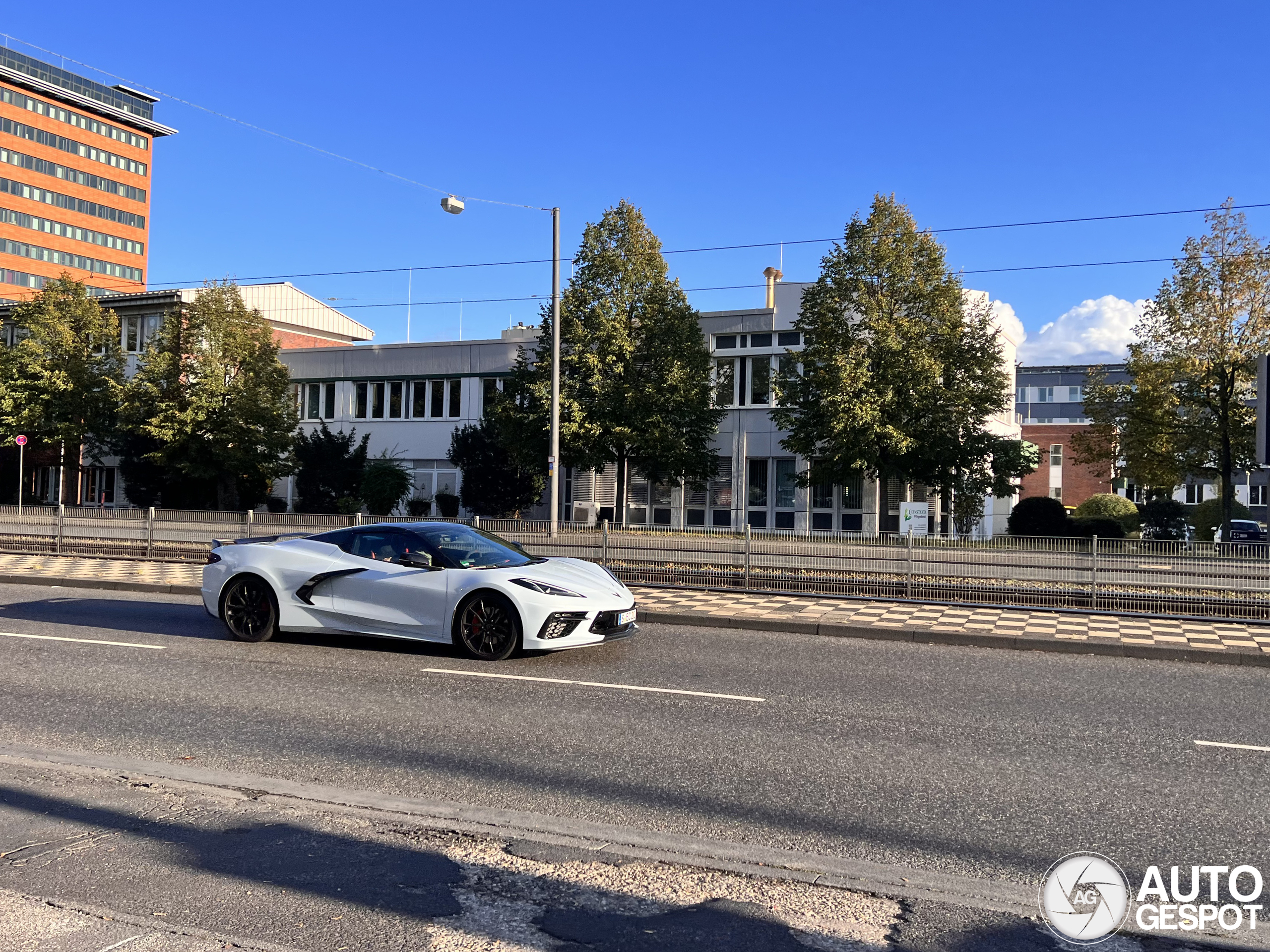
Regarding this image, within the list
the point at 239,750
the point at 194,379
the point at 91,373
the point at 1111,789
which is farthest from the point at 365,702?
the point at 91,373

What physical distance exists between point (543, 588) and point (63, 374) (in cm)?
4138

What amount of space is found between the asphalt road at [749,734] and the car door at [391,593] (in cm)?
31

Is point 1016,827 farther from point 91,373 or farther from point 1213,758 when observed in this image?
point 91,373

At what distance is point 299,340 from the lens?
169ft

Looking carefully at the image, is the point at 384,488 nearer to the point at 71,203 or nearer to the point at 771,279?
the point at 771,279

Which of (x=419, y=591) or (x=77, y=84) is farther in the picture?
(x=77, y=84)

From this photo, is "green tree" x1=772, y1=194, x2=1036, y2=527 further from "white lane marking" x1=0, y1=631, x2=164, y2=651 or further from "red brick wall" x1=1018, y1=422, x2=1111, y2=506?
"red brick wall" x1=1018, y1=422, x2=1111, y2=506

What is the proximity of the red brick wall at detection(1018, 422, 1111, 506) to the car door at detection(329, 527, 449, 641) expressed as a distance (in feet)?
200

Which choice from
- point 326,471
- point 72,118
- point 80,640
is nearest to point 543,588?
point 80,640

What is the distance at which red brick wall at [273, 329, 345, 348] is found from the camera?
50.1 metres

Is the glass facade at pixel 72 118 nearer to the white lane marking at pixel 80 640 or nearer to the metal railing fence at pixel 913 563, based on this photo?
the metal railing fence at pixel 913 563

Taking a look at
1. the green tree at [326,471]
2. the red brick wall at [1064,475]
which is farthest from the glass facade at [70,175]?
the red brick wall at [1064,475]

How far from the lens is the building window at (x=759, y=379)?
39500mm

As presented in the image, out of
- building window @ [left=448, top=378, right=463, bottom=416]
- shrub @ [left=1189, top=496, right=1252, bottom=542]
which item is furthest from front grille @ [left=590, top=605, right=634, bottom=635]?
shrub @ [left=1189, top=496, right=1252, bottom=542]
